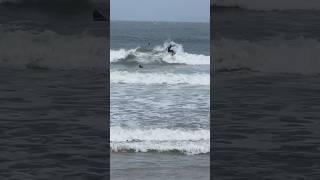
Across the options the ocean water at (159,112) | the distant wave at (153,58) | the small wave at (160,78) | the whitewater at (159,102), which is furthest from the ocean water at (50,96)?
the distant wave at (153,58)

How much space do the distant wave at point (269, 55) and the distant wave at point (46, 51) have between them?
43 centimetres

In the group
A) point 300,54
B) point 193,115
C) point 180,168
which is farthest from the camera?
point 193,115

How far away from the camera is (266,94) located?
5.94 ft

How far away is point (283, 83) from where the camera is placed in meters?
1.78

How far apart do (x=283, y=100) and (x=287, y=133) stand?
0.38ft

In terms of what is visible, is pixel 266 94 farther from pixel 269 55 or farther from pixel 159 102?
pixel 159 102

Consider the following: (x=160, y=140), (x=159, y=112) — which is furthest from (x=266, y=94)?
(x=159, y=112)

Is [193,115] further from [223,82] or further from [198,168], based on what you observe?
[223,82]

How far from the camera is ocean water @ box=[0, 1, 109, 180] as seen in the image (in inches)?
69.5

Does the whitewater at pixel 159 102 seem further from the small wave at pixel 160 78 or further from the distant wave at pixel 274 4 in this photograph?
the distant wave at pixel 274 4

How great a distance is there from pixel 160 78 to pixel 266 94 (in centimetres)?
683

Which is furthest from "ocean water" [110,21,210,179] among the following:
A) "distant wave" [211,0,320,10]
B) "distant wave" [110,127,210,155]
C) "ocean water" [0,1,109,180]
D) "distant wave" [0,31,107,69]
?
"distant wave" [211,0,320,10]

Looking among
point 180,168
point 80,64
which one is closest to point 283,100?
point 80,64

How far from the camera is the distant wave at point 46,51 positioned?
176cm
